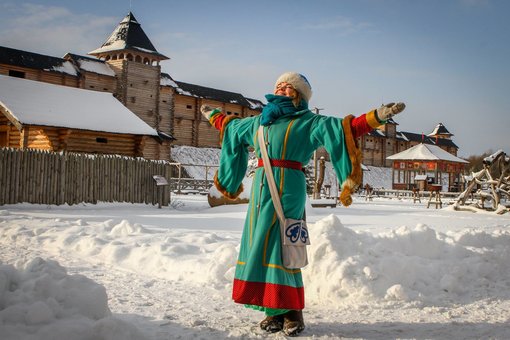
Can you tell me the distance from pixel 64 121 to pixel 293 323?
17172 mm

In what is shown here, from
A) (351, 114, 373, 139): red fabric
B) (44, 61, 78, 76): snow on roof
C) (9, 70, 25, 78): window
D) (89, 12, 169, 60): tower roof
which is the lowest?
Answer: (351, 114, 373, 139): red fabric

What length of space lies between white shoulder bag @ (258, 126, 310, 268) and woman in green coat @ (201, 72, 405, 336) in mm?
40

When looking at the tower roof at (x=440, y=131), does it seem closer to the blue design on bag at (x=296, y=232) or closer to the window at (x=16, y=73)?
the window at (x=16, y=73)

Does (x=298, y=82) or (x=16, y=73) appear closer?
(x=298, y=82)

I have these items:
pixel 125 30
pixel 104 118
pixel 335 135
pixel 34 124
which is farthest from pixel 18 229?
pixel 125 30

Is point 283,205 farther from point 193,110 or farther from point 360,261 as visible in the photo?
point 193,110

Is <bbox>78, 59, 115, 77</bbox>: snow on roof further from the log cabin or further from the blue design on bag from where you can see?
the blue design on bag

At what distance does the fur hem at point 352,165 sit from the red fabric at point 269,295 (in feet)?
2.46

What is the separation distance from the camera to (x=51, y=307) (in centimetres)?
272

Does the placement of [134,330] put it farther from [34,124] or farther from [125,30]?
[125,30]

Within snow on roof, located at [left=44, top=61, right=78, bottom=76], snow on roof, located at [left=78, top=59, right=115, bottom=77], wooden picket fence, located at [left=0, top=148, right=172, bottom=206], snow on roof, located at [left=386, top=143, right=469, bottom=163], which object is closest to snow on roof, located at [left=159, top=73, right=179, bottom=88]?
snow on roof, located at [left=78, top=59, right=115, bottom=77]

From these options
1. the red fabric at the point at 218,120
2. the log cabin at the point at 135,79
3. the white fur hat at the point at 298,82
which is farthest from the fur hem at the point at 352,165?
the log cabin at the point at 135,79

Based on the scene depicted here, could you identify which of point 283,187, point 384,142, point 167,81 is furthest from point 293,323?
point 384,142

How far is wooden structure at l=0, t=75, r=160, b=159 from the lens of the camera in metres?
18.1
